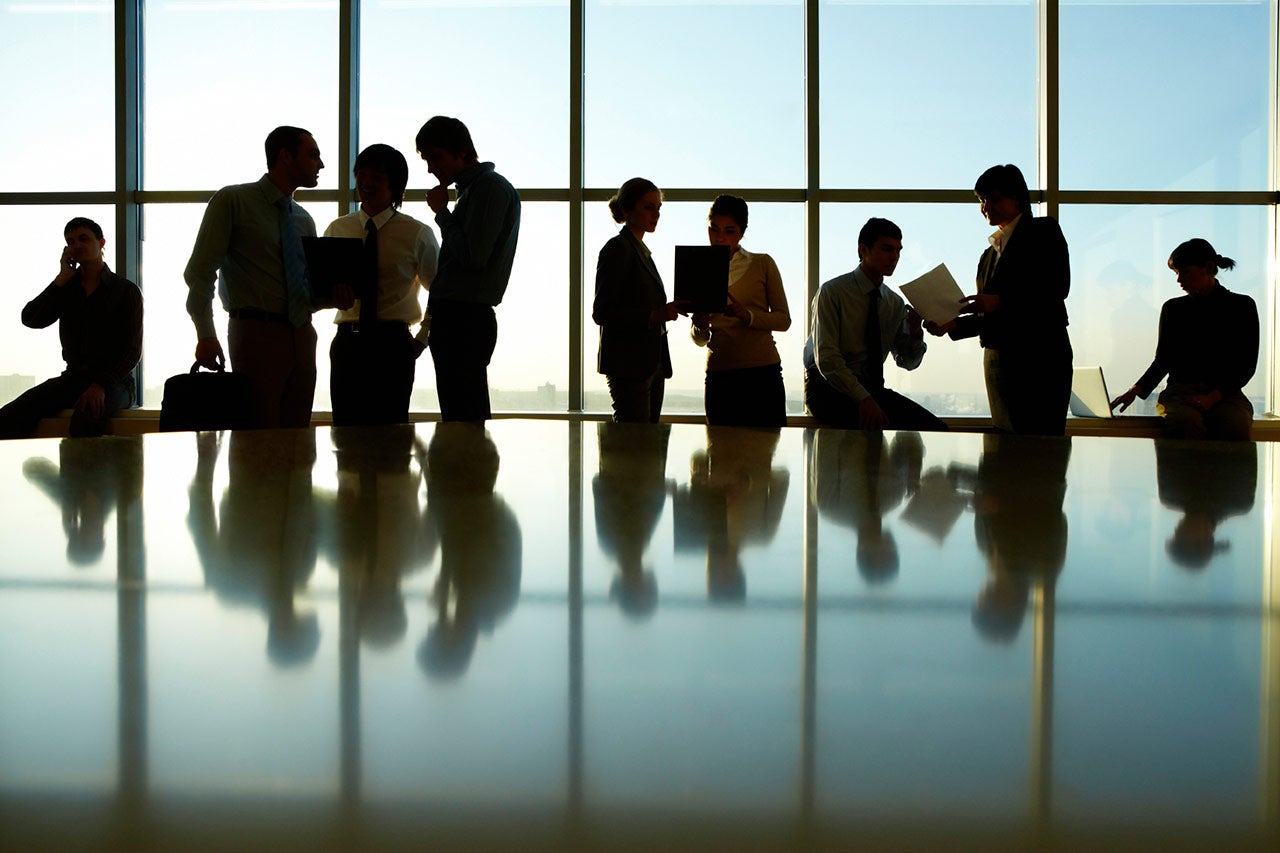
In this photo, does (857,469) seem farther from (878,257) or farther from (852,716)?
(878,257)

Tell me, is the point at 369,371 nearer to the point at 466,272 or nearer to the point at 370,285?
the point at 370,285

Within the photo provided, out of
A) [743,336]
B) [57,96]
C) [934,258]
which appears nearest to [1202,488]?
[743,336]

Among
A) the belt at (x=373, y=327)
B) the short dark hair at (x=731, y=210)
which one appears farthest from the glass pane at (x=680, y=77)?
the belt at (x=373, y=327)

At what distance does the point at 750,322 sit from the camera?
13.7 feet

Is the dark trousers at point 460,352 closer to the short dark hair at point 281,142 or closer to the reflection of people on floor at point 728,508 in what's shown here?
the short dark hair at point 281,142

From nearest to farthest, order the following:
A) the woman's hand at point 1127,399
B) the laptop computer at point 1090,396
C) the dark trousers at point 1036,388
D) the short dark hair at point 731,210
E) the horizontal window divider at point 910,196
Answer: the dark trousers at point 1036,388
the short dark hair at point 731,210
the woman's hand at point 1127,399
the laptop computer at point 1090,396
the horizontal window divider at point 910,196

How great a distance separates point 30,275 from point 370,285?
5.76 m

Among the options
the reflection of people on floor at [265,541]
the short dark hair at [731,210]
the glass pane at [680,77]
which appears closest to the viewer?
the reflection of people on floor at [265,541]

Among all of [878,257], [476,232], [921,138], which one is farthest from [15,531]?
[921,138]

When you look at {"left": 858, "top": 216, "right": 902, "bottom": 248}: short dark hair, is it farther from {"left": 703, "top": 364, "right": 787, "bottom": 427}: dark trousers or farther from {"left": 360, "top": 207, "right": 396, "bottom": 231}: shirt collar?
{"left": 360, "top": 207, "right": 396, "bottom": 231}: shirt collar

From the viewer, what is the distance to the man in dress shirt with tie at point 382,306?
350 centimetres

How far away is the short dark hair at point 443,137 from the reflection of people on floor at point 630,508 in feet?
7.96

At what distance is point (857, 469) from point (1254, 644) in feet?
2.27

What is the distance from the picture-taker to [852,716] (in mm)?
215
